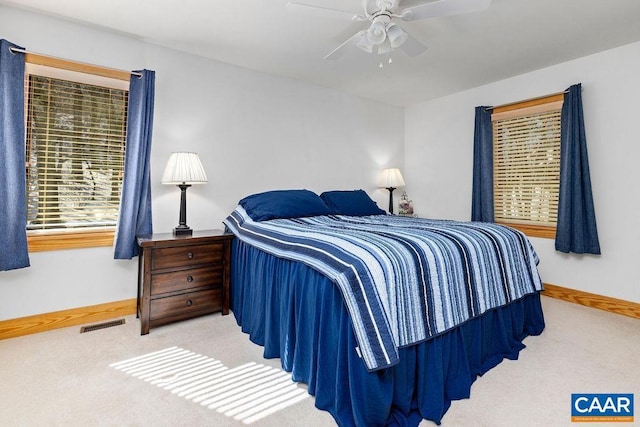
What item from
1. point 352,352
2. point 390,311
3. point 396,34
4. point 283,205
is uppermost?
point 396,34

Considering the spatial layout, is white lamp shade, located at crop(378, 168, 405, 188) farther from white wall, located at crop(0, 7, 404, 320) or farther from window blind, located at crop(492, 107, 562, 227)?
window blind, located at crop(492, 107, 562, 227)

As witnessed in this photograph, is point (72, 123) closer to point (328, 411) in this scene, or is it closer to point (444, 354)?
point (328, 411)

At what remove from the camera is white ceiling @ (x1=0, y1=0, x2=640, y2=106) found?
223cm

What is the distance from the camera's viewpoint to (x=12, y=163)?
214 centimetres

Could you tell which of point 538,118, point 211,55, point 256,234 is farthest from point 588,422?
point 211,55

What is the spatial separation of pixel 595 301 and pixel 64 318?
4.65 m

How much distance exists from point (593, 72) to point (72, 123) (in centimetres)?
468

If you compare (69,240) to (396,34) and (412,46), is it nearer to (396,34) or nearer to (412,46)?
(396,34)

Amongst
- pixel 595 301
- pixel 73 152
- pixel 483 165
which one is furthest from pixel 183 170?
pixel 595 301

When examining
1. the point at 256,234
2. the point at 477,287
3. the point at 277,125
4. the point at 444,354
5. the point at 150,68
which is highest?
the point at 150,68

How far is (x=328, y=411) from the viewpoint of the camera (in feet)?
4.83

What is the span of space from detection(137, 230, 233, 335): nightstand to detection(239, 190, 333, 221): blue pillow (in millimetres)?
345

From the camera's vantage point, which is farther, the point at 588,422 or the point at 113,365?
the point at 113,365

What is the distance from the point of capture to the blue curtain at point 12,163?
2115 millimetres
